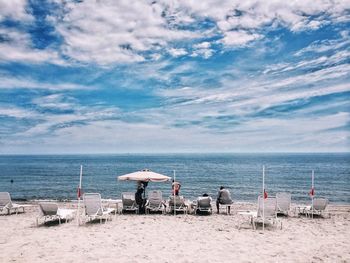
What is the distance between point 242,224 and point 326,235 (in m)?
2.88

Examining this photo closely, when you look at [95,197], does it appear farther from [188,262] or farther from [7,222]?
[188,262]

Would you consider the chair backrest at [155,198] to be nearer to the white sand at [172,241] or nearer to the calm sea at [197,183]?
the white sand at [172,241]

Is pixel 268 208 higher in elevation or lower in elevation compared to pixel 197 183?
higher

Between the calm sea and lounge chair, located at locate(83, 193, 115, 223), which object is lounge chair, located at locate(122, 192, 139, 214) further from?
the calm sea

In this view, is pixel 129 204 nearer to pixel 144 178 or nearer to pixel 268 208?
pixel 144 178

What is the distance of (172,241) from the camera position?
379 inches

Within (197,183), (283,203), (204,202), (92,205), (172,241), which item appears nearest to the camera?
(172,241)

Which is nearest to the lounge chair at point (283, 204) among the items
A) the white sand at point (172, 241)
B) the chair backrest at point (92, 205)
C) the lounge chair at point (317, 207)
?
the white sand at point (172, 241)

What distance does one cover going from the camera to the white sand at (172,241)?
798cm

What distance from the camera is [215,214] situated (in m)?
14.8

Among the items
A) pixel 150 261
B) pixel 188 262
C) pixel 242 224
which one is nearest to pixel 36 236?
pixel 150 261

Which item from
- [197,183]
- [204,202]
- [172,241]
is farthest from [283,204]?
[197,183]

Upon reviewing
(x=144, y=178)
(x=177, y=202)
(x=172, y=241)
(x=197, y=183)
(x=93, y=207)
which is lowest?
(x=197, y=183)

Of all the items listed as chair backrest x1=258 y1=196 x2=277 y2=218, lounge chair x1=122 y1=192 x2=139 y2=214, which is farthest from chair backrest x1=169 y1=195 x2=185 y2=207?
chair backrest x1=258 y1=196 x2=277 y2=218
